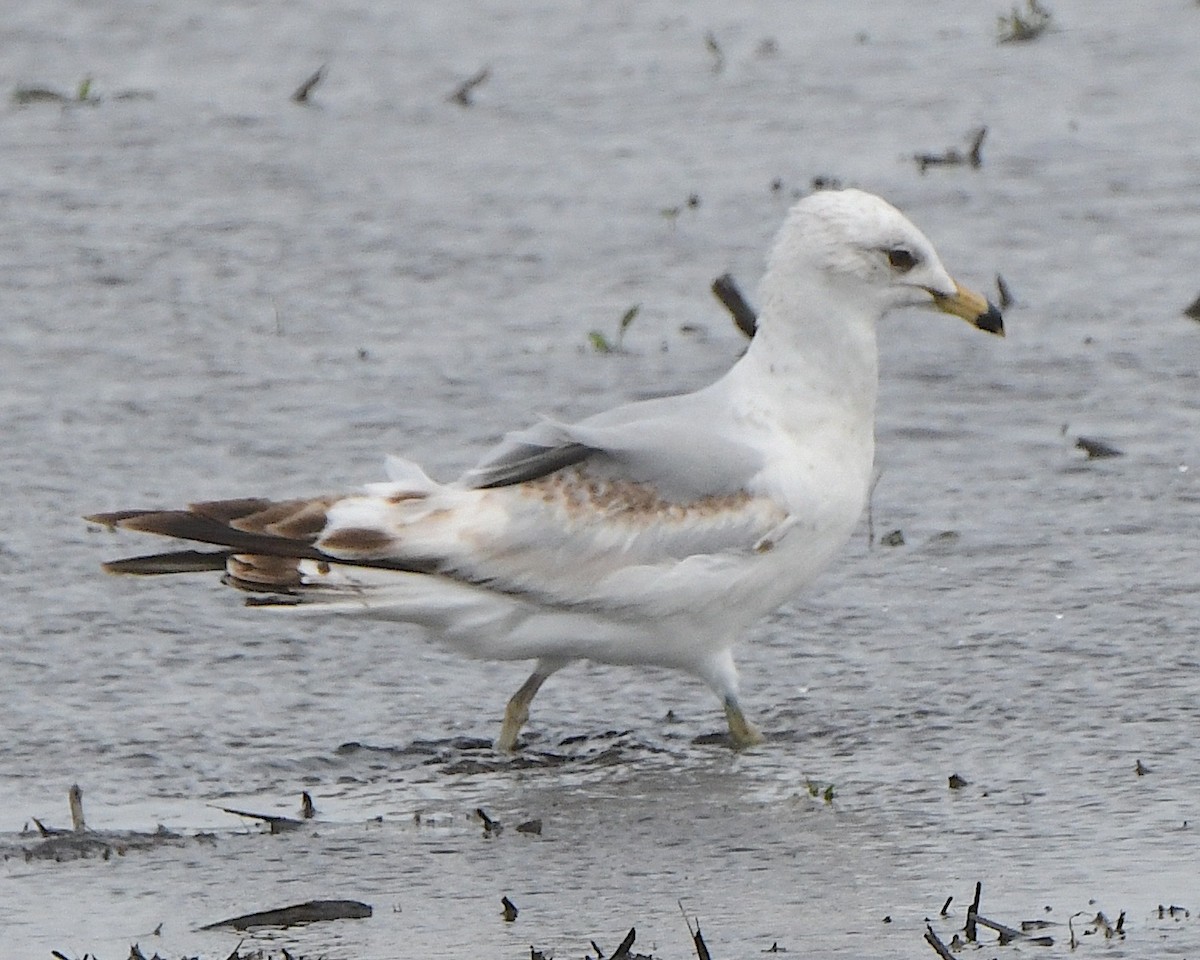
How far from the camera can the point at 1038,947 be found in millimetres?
4434

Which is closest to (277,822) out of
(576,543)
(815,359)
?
(576,543)

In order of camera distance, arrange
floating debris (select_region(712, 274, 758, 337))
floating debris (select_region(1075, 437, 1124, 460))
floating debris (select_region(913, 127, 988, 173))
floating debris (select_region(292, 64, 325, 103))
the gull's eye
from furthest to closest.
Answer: floating debris (select_region(292, 64, 325, 103)), floating debris (select_region(913, 127, 988, 173)), floating debris (select_region(712, 274, 758, 337)), floating debris (select_region(1075, 437, 1124, 460)), the gull's eye

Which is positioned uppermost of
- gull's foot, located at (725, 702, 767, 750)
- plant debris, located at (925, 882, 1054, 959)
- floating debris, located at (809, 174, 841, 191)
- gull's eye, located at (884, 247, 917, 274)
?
gull's eye, located at (884, 247, 917, 274)

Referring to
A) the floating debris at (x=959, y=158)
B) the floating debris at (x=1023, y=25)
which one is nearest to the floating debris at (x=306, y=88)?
the floating debris at (x=959, y=158)

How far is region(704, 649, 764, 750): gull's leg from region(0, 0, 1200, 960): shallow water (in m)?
0.07

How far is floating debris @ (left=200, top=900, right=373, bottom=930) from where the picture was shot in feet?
15.5

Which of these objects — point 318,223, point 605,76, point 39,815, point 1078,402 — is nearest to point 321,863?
point 39,815

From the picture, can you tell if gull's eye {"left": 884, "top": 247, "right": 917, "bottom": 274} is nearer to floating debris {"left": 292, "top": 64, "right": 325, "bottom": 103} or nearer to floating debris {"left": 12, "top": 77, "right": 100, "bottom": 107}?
floating debris {"left": 292, "top": 64, "right": 325, "bottom": 103}

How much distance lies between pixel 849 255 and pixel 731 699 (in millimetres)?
1090

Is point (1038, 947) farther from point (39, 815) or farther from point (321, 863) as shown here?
point (39, 815)

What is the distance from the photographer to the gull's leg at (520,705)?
5.91 meters

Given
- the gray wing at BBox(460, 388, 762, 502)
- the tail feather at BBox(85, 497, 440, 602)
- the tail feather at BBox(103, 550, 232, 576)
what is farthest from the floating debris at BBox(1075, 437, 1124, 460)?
the tail feather at BBox(103, 550, 232, 576)

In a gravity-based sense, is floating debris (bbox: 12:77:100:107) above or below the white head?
below

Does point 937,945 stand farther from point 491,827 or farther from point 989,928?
point 491,827
